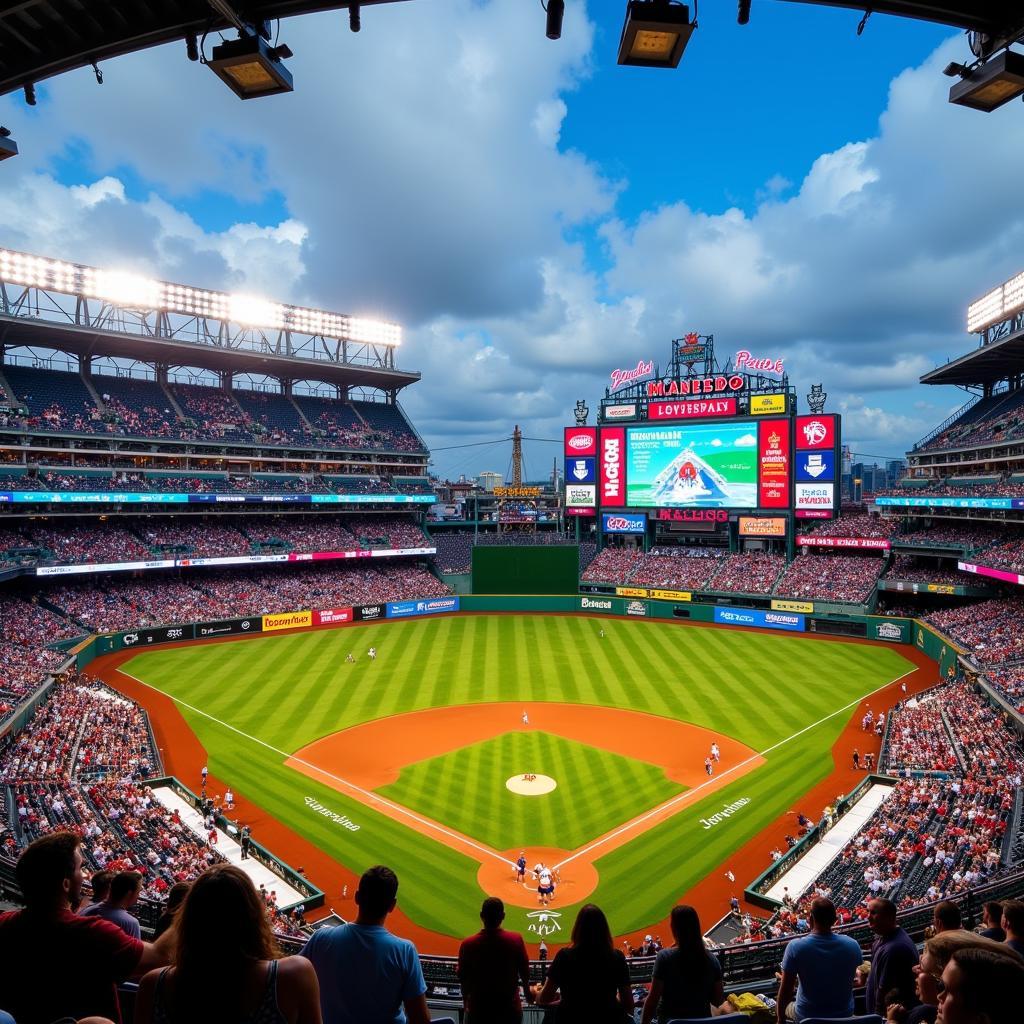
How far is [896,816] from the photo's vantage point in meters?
20.4

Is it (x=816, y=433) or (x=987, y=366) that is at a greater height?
(x=987, y=366)

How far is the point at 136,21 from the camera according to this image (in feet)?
21.2

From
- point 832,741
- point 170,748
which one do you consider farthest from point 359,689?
point 832,741

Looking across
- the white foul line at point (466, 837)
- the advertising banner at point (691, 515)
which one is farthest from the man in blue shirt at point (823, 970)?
the advertising banner at point (691, 515)

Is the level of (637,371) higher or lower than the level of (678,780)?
higher

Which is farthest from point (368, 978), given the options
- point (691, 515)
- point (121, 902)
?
point (691, 515)

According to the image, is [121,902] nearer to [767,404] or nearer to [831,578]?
[831,578]

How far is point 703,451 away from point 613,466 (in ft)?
26.7

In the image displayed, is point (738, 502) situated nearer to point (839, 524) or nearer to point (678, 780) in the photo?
point (839, 524)

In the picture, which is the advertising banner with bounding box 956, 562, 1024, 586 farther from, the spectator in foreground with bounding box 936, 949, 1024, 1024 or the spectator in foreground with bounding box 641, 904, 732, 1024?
the spectator in foreground with bounding box 936, 949, 1024, 1024

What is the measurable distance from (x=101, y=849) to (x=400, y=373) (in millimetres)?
56015

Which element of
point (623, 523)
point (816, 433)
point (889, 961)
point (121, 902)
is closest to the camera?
point (121, 902)

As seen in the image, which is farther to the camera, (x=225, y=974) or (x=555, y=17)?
(x=555, y=17)

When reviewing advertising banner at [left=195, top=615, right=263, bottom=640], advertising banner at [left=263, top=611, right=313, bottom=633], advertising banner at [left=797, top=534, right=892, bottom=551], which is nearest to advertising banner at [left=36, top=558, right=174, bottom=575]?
advertising banner at [left=195, top=615, right=263, bottom=640]
